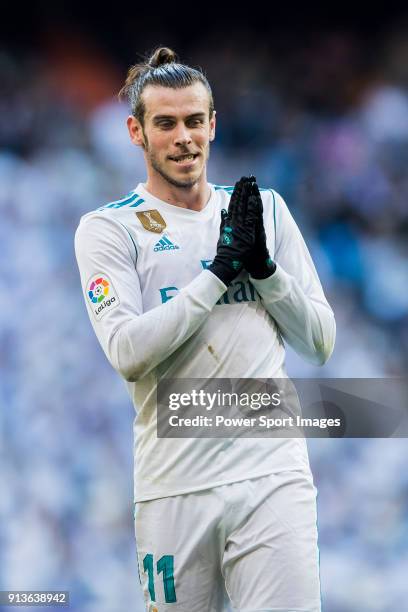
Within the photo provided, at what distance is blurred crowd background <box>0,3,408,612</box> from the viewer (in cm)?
431

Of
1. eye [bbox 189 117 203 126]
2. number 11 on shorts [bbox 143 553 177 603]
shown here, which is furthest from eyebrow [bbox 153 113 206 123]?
number 11 on shorts [bbox 143 553 177 603]

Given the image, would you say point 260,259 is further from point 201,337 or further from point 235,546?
point 235,546

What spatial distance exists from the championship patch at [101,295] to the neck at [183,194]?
32cm

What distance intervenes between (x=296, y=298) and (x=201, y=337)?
0.25 meters

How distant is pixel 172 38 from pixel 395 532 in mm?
2352

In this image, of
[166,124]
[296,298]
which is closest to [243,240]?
[296,298]


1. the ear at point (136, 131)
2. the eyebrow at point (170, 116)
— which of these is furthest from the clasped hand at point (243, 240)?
the ear at point (136, 131)

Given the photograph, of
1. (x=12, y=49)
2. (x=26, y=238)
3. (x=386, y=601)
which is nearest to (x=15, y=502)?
(x=26, y=238)

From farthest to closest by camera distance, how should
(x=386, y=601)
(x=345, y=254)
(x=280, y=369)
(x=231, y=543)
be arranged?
(x=345, y=254)
(x=386, y=601)
(x=280, y=369)
(x=231, y=543)

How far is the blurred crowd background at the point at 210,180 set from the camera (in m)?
4.31

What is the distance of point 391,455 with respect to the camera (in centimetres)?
438

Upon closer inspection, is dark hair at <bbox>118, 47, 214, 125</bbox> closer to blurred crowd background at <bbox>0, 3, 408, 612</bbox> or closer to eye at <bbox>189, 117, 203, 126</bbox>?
eye at <bbox>189, 117, 203, 126</bbox>

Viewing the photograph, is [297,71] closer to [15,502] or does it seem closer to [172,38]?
[172,38]

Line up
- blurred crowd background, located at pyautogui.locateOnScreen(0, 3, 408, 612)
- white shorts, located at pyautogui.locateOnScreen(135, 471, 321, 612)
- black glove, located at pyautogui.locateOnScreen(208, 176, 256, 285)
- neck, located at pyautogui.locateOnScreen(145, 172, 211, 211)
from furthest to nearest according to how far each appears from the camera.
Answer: blurred crowd background, located at pyautogui.locateOnScreen(0, 3, 408, 612)
neck, located at pyautogui.locateOnScreen(145, 172, 211, 211)
black glove, located at pyautogui.locateOnScreen(208, 176, 256, 285)
white shorts, located at pyautogui.locateOnScreen(135, 471, 321, 612)
